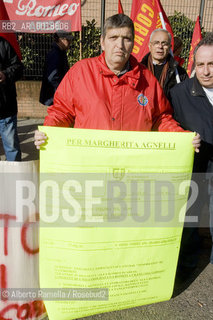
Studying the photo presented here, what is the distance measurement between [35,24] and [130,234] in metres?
6.52

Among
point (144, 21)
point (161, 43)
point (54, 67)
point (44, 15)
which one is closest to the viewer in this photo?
point (161, 43)

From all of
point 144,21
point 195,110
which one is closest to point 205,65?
point 195,110

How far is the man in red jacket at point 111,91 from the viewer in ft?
6.42

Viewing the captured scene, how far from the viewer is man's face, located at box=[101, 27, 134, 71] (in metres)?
1.94

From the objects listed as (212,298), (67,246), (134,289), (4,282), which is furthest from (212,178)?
(4,282)

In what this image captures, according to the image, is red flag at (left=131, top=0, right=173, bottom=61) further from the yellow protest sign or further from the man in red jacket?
the yellow protest sign

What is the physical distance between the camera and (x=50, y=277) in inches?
75.3

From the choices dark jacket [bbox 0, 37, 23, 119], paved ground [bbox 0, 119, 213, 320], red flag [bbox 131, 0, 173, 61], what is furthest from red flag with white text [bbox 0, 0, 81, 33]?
paved ground [bbox 0, 119, 213, 320]

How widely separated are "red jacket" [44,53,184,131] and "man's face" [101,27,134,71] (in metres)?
0.06

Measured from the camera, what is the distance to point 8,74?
3.38 metres

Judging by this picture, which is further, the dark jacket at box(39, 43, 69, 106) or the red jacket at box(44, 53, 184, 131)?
the dark jacket at box(39, 43, 69, 106)

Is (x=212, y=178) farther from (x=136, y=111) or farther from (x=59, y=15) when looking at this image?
(x=59, y=15)

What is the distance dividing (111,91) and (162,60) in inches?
69.9

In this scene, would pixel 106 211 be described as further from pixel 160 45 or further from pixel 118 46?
pixel 160 45
